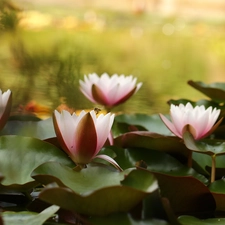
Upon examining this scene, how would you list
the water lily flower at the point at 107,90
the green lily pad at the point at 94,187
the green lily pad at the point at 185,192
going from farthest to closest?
the water lily flower at the point at 107,90 < the green lily pad at the point at 185,192 < the green lily pad at the point at 94,187

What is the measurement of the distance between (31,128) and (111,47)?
3675mm

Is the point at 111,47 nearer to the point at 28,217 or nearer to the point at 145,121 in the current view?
the point at 145,121

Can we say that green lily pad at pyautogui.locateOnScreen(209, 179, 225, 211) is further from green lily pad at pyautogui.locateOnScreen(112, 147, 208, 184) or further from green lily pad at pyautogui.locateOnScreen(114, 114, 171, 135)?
green lily pad at pyautogui.locateOnScreen(114, 114, 171, 135)

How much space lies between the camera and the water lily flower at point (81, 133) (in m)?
0.67

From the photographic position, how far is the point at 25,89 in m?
1.10

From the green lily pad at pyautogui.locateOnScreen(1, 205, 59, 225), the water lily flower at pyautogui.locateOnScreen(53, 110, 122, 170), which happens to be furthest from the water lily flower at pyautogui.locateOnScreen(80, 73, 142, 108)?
the green lily pad at pyautogui.locateOnScreen(1, 205, 59, 225)

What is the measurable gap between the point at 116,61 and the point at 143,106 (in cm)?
256

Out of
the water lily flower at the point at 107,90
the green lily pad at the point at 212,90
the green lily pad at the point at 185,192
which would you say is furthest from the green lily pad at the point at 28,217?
the green lily pad at the point at 212,90

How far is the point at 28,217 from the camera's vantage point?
0.59 metres

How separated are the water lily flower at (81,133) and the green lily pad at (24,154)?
0.04m

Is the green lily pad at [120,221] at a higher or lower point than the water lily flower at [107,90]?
lower

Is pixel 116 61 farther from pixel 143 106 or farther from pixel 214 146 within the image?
pixel 214 146

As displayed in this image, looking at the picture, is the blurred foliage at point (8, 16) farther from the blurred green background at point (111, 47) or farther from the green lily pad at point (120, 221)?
the green lily pad at point (120, 221)

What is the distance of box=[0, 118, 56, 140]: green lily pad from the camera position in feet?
2.78
